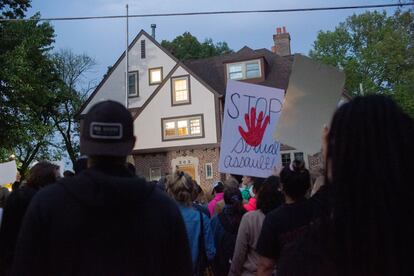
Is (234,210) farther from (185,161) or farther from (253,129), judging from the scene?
(185,161)

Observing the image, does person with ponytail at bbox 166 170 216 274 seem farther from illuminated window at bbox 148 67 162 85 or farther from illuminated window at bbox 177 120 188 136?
illuminated window at bbox 148 67 162 85

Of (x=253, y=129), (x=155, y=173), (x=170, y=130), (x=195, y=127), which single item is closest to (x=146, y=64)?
(x=170, y=130)

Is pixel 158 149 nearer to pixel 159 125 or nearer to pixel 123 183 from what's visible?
pixel 159 125

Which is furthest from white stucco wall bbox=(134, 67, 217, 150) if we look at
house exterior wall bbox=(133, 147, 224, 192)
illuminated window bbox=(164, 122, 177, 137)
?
house exterior wall bbox=(133, 147, 224, 192)

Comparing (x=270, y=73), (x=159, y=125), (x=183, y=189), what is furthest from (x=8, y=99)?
(x=183, y=189)

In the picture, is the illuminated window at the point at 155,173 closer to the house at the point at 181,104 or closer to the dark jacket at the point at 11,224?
the house at the point at 181,104

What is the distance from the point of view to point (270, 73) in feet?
94.8

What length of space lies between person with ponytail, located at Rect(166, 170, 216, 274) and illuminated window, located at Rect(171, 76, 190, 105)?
22.3m

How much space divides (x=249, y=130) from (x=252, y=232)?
2876 mm

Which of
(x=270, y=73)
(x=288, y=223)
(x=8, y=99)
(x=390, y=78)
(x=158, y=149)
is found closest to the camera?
(x=288, y=223)

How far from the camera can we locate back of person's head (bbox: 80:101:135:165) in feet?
6.66

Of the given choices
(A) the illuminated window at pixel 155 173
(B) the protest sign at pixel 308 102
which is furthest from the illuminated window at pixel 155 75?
(B) the protest sign at pixel 308 102

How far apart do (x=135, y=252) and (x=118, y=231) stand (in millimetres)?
125

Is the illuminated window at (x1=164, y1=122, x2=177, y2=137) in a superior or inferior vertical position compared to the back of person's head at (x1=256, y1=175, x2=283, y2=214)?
superior
